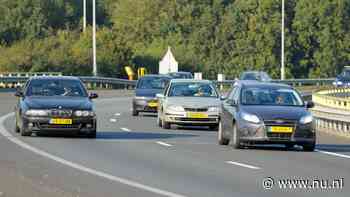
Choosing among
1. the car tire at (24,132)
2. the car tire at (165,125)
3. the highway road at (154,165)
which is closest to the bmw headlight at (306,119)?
the highway road at (154,165)

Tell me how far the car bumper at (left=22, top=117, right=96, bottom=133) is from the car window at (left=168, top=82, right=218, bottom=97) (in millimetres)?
7502

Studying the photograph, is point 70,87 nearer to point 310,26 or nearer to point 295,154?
point 295,154

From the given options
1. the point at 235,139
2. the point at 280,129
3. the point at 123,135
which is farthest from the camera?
the point at 123,135

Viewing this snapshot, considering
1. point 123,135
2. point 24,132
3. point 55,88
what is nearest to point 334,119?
point 123,135

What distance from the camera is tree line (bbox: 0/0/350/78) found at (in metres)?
102

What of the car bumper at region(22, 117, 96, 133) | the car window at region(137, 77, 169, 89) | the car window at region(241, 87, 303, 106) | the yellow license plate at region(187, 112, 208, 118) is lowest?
the yellow license plate at region(187, 112, 208, 118)

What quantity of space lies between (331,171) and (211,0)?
304 ft

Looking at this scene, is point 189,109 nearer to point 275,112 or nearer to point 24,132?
point 24,132

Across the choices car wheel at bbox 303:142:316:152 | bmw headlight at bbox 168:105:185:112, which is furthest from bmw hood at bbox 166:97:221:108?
car wheel at bbox 303:142:316:152

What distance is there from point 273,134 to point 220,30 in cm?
8327

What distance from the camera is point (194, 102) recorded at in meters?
34.0

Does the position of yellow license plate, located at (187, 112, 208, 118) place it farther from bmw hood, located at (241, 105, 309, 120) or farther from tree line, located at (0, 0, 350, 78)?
tree line, located at (0, 0, 350, 78)

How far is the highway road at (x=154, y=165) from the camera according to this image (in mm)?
16781

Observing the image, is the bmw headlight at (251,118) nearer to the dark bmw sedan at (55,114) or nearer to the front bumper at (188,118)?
the dark bmw sedan at (55,114)
